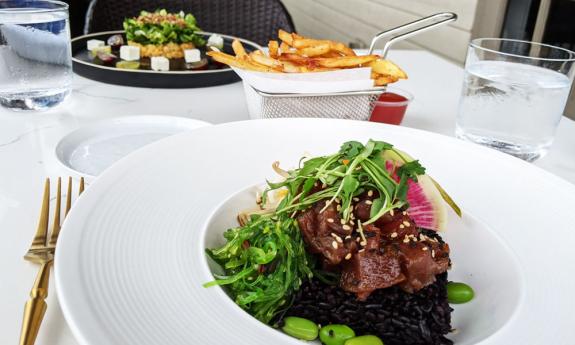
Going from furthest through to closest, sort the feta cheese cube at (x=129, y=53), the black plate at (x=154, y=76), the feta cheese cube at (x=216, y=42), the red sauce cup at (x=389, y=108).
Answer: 1. the feta cheese cube at (x=216, y=42)
2. the feta cheese cube at (x=129, y=53)
3. the black plate at (x=154, y=76)
4. the red sauce cup at (x=389, y=108)

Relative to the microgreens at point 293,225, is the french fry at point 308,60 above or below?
above

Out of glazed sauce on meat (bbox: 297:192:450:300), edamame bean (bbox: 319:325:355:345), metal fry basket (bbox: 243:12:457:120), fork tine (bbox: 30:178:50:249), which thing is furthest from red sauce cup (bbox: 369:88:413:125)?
fork tine (bbox: 30:178:50:249)

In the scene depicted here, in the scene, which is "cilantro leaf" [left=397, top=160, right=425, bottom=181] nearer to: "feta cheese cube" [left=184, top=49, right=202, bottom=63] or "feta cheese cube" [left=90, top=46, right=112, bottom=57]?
"feta cheese cube" [left=184, top=49, right=202, bottom=63]

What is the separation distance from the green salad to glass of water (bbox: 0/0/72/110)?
757 millimetres

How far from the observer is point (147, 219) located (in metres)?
1.02

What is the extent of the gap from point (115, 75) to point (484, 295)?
1679mm

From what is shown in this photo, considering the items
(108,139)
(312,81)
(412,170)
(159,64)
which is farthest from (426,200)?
(159,64)

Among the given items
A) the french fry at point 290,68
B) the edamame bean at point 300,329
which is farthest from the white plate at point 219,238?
the french fry at point 290,68

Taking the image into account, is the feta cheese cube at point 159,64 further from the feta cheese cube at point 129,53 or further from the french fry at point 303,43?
the french fry at point 303,43

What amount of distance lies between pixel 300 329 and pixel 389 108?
1.10 meters

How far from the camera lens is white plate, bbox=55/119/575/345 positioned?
78cm

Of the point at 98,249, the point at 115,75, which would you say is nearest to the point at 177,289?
the point at 98,249

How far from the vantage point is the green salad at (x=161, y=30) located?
106 inches

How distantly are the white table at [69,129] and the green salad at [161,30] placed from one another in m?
0.56
